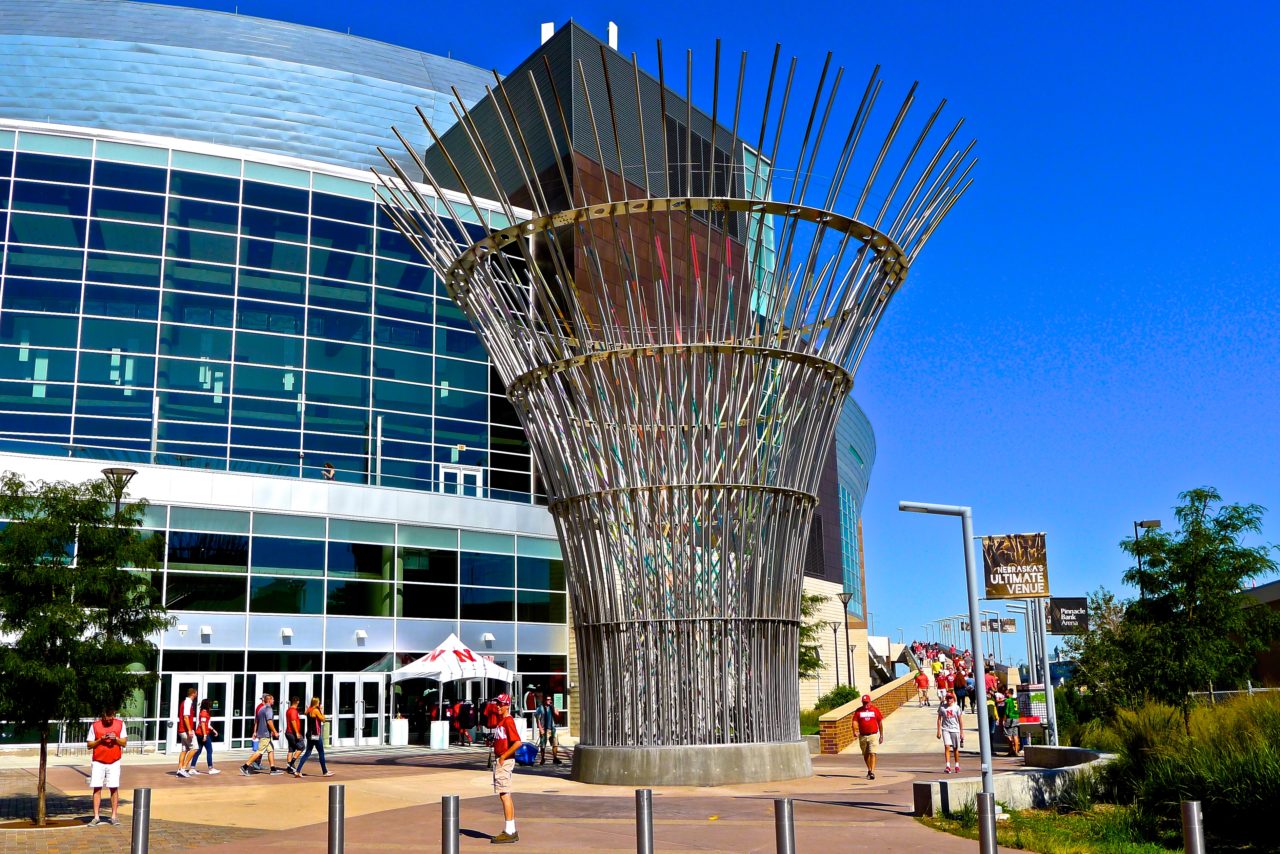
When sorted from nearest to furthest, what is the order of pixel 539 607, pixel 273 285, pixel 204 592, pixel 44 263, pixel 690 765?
pixel 690 765 < pixel 204 592 < pixel 44 263 < pixel 273 285 < pixel 539 607

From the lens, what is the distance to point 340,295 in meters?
34.8

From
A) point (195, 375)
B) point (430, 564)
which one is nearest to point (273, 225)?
point (195, 375)

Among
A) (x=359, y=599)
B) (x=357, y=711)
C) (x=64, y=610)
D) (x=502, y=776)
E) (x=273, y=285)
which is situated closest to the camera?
(x=502, y=776)

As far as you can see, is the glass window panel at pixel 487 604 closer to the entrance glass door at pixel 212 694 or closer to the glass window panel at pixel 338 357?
the glass window panel at pixel 338 357

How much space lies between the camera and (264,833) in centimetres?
1292

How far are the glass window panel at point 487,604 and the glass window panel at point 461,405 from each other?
5153 mm

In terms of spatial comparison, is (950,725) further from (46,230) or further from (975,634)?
(46,230)

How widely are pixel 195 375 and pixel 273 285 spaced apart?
327 cm

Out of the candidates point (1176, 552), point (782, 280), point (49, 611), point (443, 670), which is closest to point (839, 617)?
point (443, 670)

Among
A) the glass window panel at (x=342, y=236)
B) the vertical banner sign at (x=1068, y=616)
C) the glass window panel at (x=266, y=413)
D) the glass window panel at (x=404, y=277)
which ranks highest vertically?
the glass window panel at (x=342, y=236)

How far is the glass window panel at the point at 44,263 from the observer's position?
31891 millimetres

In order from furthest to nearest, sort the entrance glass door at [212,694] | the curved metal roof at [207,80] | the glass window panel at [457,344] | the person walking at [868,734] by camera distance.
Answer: the curved metal roof at [207,80] → the glass window panel at [457,344] → the entrance glass door at [212,694] → the person walking at [868,734]

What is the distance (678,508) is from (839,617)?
1619 inches

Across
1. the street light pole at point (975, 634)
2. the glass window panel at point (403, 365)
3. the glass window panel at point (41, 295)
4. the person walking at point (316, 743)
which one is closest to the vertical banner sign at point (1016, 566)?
the street light pole at point (975, 634)
